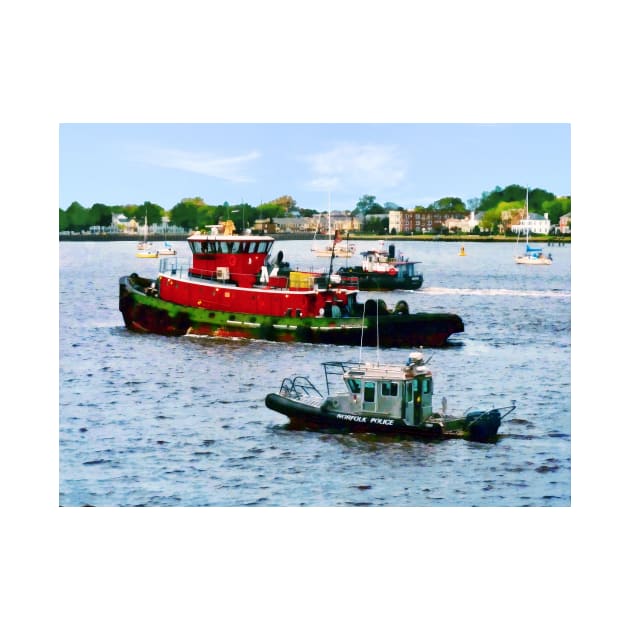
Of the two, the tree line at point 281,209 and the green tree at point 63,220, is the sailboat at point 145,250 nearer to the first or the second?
the tree line at point 281,209

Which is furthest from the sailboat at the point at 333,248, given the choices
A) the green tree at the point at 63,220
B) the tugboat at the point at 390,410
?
the green tree at the point at 63,220

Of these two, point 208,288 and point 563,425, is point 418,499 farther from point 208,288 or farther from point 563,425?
point 208,288

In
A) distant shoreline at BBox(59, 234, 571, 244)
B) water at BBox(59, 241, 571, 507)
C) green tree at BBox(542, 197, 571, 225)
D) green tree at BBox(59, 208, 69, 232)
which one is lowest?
water at BBox(59, 241, 571, 507)

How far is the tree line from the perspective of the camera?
687 inches

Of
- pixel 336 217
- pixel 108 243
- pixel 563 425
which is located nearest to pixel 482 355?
pixel 563 425

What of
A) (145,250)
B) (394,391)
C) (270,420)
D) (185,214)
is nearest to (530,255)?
(394,391)

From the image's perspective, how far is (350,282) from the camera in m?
20.2

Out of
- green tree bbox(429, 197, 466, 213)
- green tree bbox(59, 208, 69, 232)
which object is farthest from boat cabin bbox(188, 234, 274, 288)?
green tree bbox(429, 197, 466, 213)

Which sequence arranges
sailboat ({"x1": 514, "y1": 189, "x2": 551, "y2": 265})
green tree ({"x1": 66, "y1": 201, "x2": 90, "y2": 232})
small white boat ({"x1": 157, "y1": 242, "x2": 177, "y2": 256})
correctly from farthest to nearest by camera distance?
small white boat ({"x1": 157, "y1": 242, "x2": 177, "y2": 256}) < sailboat ({"x1": 514, "y1": 189, "x2": 551, "y2": 265}) < green tree ({"x1": 66, "y1": 201, "x2": 90, "y2": 232})

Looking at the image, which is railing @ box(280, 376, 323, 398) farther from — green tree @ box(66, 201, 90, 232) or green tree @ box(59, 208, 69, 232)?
green tree @ box(59, 208, 69, 232)

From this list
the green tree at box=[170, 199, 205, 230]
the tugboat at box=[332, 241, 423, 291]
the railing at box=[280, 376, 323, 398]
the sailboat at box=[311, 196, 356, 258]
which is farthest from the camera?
the tugboat at box=[332, 241, 423, 291]

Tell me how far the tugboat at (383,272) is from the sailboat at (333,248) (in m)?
0.33

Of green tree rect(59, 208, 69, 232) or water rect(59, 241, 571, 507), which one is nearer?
water rect(59, 241, 571, 507)

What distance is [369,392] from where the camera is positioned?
17.0 metres
